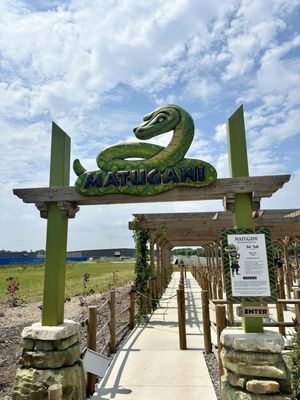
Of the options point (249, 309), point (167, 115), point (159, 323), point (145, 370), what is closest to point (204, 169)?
point (167, 115)

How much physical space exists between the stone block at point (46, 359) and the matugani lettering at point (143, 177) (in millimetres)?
2331

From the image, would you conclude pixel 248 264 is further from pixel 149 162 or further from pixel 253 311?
pixel 149 162

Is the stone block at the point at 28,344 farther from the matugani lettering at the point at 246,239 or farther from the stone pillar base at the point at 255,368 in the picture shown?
the matugani lettering at the point at 246,239

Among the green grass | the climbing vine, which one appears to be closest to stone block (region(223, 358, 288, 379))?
the climbing vine

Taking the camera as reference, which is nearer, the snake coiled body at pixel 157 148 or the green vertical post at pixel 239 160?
the green vertical post at pixel 239 160

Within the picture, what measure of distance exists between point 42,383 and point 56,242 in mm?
1858

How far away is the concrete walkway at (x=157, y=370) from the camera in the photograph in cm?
464

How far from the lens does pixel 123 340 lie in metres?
7.61

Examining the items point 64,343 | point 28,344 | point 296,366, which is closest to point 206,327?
point 296,366

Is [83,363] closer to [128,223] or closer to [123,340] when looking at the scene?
[123,340]

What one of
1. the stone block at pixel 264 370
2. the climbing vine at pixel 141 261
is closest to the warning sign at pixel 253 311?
the stone block at pixel 264 370

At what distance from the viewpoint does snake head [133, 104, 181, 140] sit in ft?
15.8

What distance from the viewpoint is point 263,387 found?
3.68 m

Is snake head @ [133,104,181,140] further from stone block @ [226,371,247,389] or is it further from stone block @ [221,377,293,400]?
stone block @ [221,377,293,400]
